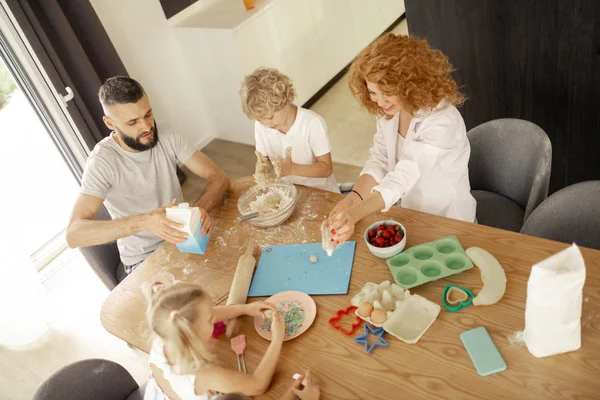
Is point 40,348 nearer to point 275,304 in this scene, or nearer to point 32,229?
point 32,229

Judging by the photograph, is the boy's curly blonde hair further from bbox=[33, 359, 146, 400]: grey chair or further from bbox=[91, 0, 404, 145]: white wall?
bbox=[91, 0, 404, 145]: white wall

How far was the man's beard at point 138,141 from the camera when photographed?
213 centimetres

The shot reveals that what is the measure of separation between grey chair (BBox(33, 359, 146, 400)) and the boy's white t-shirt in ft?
3.44

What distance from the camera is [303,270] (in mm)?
1664

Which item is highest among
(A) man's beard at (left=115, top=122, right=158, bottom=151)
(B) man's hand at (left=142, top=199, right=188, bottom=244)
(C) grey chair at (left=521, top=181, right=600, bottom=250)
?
(A) man's beard at (left=115, top=122, right=158, bottom=151)

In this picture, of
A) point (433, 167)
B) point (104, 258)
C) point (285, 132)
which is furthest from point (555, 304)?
point (104, 258)

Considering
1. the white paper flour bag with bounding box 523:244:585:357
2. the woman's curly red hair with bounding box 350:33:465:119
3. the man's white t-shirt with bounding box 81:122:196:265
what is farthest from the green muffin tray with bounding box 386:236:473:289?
the man's white t-shirt with bounding box 81:122:196:265

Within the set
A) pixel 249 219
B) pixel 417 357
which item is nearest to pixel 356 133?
Result: pixel 249 219

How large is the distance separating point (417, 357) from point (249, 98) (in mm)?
1213

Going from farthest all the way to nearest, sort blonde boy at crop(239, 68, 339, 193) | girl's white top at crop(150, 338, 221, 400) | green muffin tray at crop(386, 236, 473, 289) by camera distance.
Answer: blonde boy at crop(239, 68, 339, 193) → green muffin tray at crop(386, 236, 473, 289) → girl's white top at crop(150, 338, 221, 400)

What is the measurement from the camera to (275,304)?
5.14ft

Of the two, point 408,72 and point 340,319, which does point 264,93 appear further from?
point 340,319

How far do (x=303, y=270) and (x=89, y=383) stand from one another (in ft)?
2.51

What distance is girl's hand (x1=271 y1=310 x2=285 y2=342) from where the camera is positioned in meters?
1.40
